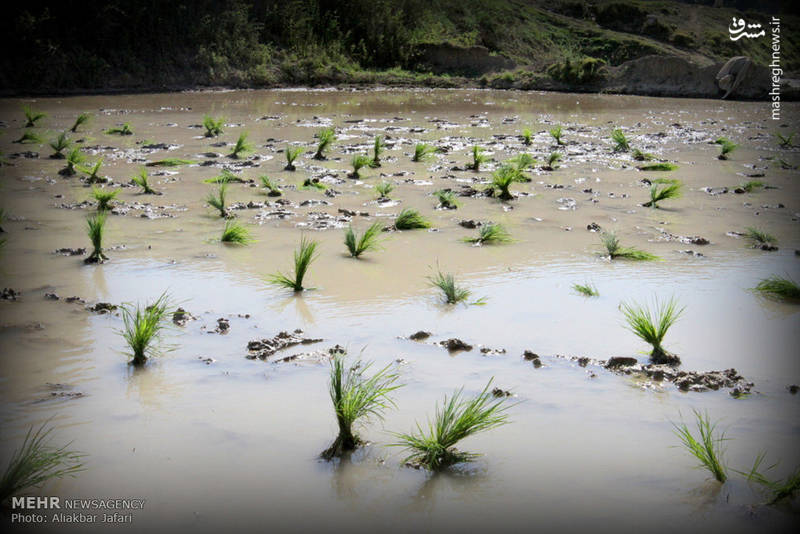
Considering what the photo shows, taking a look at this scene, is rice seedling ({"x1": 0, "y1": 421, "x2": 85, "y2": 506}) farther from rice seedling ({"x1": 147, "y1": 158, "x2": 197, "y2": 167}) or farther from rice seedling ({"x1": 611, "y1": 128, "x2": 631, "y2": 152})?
rice seedling ({"x1": 611, "y1": 128, "x2": 631, "y2": 152})

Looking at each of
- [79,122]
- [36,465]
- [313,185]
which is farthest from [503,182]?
[79,122]

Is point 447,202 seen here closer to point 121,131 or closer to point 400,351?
point 400,351

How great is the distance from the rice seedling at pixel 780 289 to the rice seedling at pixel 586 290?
1082 mm

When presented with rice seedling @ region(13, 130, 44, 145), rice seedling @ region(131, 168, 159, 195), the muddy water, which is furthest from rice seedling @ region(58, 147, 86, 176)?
rice seedling @ region(13, 130, 44, 145)

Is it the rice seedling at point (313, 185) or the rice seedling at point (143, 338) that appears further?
the rice seedling at point (313, 185)

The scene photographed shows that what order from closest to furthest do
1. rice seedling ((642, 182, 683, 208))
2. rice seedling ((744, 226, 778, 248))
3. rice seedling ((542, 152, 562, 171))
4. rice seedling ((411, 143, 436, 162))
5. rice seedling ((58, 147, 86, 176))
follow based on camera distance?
rice seedling ((744, 226, 778, 248))
rice seedling ((642, 182, 683, 208))
rice seedling ((58, 147, 86, 176))
rice seedling ((542, 152, 562, 171))
rice seedling ((411, 143, 436, 162))

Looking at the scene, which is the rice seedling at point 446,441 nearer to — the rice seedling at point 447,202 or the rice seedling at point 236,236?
the rice seedling at point 236,236

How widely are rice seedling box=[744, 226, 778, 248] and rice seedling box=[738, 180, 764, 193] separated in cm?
196

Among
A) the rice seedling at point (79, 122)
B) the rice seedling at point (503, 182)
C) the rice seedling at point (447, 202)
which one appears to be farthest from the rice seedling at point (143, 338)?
the rice seedling at point (79, 122)

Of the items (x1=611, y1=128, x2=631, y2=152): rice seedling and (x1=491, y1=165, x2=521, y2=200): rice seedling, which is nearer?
(x1=491, y1=165, x2=521, y2=200): rice seedling

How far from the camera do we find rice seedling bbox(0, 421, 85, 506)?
2.39 m

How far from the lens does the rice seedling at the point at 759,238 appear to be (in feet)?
19.2

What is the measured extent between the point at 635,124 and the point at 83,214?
442 inches

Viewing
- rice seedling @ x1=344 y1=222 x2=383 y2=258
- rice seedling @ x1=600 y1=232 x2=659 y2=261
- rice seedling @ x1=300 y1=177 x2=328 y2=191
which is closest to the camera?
rice seedling @ x1=344 y1=222 x2=383 y2=258
